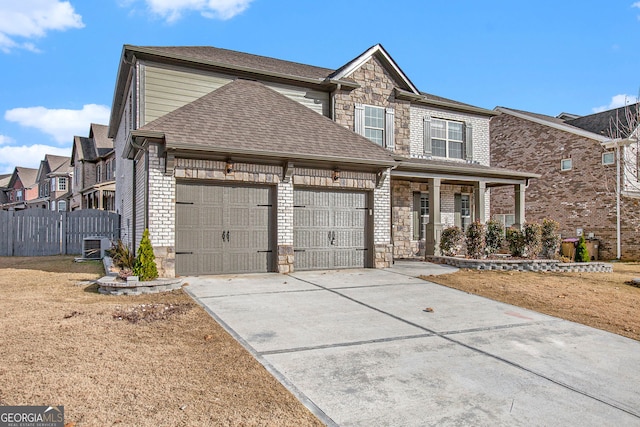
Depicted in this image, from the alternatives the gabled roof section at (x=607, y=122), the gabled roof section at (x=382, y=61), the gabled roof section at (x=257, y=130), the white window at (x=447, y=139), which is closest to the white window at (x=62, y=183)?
the gabled roof section at (x=257, y=130)

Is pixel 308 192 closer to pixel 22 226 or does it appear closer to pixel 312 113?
pixel 312 113

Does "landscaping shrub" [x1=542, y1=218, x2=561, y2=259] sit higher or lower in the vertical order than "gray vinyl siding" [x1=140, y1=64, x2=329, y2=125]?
lower

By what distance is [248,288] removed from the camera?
883cm

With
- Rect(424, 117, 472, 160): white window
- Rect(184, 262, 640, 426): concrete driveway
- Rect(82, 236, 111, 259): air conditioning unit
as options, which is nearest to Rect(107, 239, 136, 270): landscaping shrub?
Rect(184, 262, 640, 426): concrete driveway

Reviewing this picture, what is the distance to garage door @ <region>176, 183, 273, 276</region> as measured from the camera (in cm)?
1024

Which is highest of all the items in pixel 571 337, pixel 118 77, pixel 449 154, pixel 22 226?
pixel 118 77

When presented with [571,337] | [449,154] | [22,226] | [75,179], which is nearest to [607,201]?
[449,154]

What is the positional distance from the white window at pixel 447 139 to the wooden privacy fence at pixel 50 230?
44.3 ft

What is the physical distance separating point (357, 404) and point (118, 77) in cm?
1345

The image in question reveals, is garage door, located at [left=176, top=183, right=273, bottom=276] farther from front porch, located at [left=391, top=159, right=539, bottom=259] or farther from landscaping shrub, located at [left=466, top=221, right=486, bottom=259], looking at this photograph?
landscaping shrub, located at [left=466, top=221, right=486, bottom=259]

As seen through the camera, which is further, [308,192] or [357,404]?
[308,192]

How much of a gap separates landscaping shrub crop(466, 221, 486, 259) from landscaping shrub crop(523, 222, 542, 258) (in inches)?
57.3

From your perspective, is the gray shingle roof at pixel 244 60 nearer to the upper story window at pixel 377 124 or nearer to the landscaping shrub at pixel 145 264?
the upper story window at pixel 377 124

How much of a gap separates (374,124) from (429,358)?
11.7 meters
